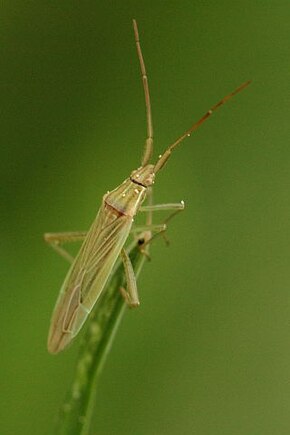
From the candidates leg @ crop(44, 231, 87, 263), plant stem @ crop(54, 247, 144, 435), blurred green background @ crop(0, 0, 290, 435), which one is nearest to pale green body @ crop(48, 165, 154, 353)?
leg @ crop(44, 231, 87, 263)

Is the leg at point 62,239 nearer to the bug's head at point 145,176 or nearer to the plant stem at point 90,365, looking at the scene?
the bug's head at point 145,176

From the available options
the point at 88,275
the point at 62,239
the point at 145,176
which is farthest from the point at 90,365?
the point at 62,239

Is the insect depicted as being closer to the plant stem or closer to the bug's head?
the bug's head

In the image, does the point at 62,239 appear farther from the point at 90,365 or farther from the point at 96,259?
the point at 90,365

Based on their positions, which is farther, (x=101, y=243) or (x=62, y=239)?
(x=62, y=239)

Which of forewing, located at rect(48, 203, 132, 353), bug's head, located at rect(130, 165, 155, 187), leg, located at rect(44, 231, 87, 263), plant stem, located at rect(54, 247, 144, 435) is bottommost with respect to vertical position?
plant stem, located at rect(54, 247, 144, 435)

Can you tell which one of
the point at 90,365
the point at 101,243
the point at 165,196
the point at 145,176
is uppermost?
the point at 165,196
